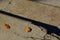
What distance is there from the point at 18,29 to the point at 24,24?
0.51 feet

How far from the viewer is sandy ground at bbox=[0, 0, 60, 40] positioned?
3.54 m

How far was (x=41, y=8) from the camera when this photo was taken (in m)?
4.12

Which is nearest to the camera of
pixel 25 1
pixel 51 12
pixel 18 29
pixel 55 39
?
pixel 55 39

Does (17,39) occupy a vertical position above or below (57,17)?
below

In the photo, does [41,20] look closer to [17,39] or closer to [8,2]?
[17,39]

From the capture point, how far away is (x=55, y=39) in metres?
3.38

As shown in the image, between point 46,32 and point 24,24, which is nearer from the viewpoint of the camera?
point 46,32

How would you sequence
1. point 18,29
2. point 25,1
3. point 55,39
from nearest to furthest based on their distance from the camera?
point 55,39
point 18,29
point 25,1

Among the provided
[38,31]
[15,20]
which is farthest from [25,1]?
[38,31]

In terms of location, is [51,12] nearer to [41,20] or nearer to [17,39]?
[41,20]

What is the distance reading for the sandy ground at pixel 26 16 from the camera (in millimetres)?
3544

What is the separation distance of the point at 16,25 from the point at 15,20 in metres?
0.15

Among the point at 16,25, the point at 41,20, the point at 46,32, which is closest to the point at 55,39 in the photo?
the point at 46,32

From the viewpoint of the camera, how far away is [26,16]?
3.96 meters
